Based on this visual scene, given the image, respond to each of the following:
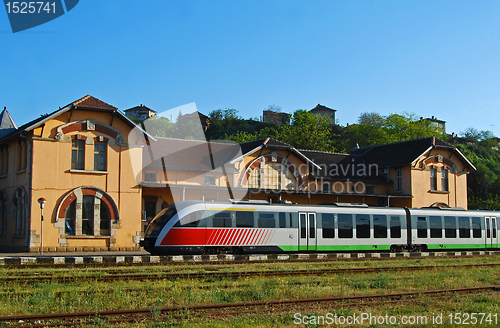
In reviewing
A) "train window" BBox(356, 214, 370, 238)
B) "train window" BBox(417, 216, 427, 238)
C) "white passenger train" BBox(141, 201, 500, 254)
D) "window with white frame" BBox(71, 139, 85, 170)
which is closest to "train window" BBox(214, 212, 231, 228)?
"white passenger train" BBox(141, 201, 500, 254)

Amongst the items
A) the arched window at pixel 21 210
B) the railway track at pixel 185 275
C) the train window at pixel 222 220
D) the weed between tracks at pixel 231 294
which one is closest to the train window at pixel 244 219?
the train window at pixel 222 220

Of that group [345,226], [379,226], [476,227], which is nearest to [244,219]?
[345,226]

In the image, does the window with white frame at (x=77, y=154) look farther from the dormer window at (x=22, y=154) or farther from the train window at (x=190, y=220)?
the train window at (x=190, y=220)

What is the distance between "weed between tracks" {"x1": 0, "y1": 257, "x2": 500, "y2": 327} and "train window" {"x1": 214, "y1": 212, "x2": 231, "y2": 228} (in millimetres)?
5642

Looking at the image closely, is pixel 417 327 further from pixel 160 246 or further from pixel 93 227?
pixel 93 227

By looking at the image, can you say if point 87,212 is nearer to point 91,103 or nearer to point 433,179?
point 91,103

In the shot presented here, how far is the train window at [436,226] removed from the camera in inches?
1017

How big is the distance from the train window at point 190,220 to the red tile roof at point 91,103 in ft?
33.6

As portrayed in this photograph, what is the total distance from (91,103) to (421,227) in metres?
18.9

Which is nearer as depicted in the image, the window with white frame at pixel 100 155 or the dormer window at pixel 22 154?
the dormer window at pixel 22 154

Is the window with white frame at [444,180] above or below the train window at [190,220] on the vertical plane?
above

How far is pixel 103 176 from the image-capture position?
2720 centimetres

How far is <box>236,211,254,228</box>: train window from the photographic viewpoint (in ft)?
69.1

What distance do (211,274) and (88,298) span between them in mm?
5197
